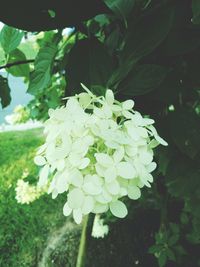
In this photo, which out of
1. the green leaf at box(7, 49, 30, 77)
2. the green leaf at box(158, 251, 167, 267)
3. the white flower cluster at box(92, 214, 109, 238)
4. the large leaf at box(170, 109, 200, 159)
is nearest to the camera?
the large leaf at box(170, 109, 200, 159)

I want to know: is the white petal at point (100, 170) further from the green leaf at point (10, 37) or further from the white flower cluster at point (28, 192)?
the white flower cluster at point (28, 192)

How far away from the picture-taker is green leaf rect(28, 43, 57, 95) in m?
0.88

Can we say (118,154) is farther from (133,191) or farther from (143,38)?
(143,38)

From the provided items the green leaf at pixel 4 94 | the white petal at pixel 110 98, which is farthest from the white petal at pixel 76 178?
the green leaf at pixel 4 94

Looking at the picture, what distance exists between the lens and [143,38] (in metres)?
0.67

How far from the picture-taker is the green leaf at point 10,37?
980 mm

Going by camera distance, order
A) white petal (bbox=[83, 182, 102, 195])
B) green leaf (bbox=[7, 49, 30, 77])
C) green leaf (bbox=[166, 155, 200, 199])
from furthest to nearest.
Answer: green leaf (bbox=[7, 49, 30, 77]) < green leaf (bbox=[166, 155, 200, 199]) < white petal (bbox=[83, 182, 102, 195])

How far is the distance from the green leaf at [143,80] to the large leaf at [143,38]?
0.03 meters

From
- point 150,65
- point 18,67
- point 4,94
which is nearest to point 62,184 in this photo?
point 150,65

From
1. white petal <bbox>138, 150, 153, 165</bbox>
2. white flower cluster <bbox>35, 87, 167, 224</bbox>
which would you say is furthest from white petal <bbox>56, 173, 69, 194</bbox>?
white petal <bbox>138, 150, 153, 165</bbox>

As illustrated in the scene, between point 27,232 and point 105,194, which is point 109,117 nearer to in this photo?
point 105,194

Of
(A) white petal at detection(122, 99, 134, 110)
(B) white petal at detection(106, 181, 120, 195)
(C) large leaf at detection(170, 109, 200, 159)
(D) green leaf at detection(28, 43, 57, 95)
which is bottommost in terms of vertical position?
(C) large leaf at detection(170, 109, 200, 159)

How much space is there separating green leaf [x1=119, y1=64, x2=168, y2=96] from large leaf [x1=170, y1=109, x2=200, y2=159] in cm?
16

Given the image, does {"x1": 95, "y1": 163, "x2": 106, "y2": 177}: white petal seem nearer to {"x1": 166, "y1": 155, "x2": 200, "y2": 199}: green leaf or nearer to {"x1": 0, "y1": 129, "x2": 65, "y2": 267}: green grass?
{"x1": 166, "y1": 155, "x2": 200, "y2": 199}: green leaf
